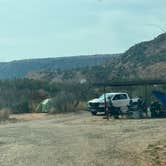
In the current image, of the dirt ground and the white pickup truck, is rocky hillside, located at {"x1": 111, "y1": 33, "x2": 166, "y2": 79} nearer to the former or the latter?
the white pickup truck

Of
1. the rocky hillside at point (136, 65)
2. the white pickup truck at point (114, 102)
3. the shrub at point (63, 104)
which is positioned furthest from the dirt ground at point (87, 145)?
the rocky hillside at point (136, 65)

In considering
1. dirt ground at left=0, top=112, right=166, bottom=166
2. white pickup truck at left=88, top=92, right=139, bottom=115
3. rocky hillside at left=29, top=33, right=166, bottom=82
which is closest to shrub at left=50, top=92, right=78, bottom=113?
white pickup truck at left=88, top=92, right=139, bottom=115

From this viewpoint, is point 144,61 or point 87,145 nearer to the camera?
point 87,145

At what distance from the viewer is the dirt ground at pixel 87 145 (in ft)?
73.1

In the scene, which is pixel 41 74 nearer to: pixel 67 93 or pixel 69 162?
pixel 67 93

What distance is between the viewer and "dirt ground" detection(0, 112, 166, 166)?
2228 cm

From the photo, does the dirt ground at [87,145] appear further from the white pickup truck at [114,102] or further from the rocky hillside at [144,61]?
the rocky hillside at [144,61]

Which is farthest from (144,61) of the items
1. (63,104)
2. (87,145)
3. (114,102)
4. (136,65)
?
(87,145)

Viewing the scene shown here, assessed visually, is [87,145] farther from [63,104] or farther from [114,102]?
[63,104]

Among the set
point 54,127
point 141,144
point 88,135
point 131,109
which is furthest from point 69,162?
point 131,109

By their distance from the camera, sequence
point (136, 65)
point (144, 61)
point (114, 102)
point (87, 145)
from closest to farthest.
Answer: point (87, 145), point (114, 102), point (136, 65), point (144, 61)

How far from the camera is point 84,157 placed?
2320 cm

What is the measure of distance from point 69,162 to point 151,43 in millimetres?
105571

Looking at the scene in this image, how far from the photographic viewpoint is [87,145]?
28.0 m
